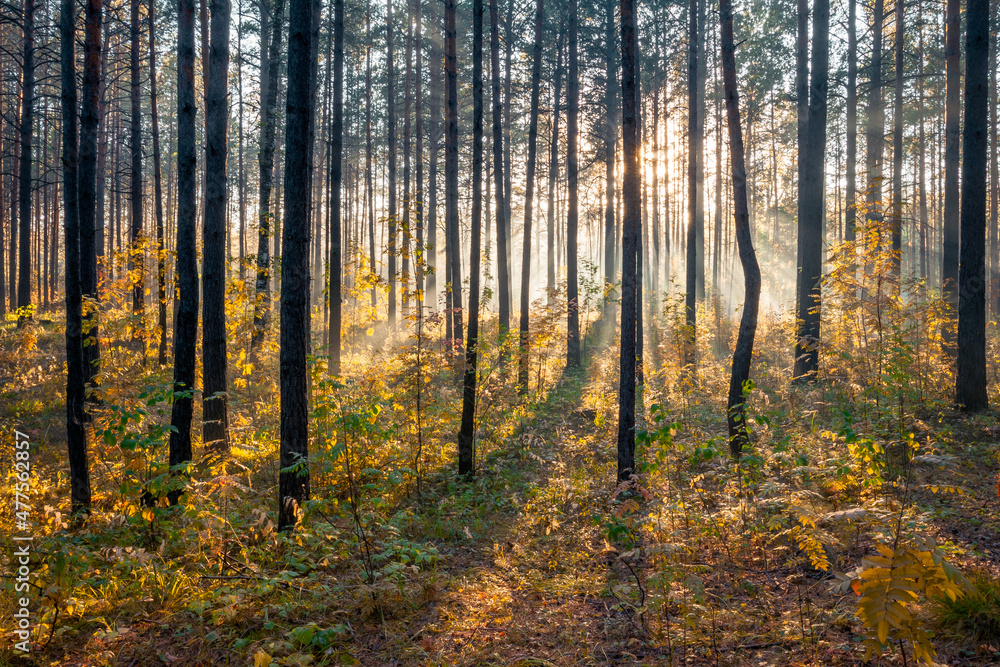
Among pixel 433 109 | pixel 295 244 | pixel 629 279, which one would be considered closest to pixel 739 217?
pixel 629 279

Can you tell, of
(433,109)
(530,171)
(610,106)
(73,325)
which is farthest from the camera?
(433,109)

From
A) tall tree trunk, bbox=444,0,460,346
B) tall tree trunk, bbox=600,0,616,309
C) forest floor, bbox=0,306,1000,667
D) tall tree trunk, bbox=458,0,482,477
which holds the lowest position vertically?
forest floor, bbox=0,306,1000,667

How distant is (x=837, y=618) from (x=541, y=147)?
29.0 m

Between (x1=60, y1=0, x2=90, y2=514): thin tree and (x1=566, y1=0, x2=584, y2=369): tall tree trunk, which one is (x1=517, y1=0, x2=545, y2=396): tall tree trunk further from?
(x1=60, y1=0, x2=90, y2=514): thin tree

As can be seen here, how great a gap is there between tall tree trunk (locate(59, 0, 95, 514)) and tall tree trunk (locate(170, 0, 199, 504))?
0.92 metres

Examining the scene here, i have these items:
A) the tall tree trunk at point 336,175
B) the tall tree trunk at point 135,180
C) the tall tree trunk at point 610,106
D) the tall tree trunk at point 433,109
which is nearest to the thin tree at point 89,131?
the tall tree trunk at point 135,180

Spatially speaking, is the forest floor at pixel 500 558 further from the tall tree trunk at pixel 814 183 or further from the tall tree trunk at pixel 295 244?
the tall tree trunk at pixel 814 183

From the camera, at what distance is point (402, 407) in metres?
10.1

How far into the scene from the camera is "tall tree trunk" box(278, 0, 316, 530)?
550 centimetres

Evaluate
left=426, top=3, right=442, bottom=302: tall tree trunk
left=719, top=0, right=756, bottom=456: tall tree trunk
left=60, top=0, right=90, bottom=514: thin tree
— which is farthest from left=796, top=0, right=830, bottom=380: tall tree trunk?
left=426, top=3, right=442, bottom=302: tall tree trunk

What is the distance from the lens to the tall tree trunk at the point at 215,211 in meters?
7.61

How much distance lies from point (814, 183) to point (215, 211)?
12.9 metres

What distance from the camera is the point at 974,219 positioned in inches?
340

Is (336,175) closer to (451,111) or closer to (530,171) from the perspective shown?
(530,171)
